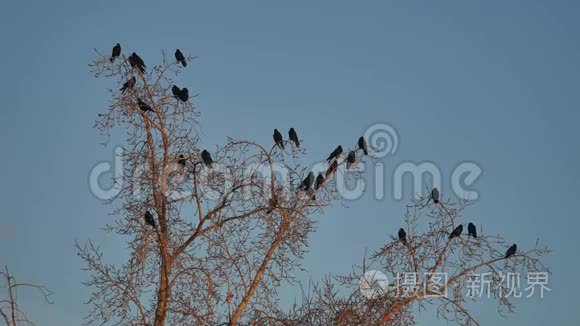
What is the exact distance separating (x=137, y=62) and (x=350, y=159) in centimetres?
266

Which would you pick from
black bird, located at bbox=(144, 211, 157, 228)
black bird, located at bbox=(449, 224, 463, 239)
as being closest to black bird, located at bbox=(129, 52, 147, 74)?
black bird, located at bbox=(144, 211, 157, 228)

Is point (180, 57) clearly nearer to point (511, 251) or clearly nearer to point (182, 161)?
point (182, 161)

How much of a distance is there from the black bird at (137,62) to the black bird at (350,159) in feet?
8.35

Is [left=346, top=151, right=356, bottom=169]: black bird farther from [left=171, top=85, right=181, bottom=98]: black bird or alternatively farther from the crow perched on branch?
the crow perched on branch

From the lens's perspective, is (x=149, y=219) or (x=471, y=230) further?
(x=149, y=219)

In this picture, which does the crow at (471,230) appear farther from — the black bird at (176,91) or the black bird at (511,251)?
the black bird at (176,91)

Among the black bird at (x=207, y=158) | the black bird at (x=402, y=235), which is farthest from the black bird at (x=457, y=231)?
the black bird at (x=207, y=158)

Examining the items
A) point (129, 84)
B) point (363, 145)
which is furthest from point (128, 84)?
point (363, 145)

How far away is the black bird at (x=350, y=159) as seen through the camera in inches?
407

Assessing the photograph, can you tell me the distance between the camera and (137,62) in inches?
425

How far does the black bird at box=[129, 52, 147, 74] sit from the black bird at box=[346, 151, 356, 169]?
2.55 metres

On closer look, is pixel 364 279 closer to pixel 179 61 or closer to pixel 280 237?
pixel 280 237

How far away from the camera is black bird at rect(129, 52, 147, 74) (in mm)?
10797

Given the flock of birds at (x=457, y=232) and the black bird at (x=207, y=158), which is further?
the black bird at (x=207, y=158)
